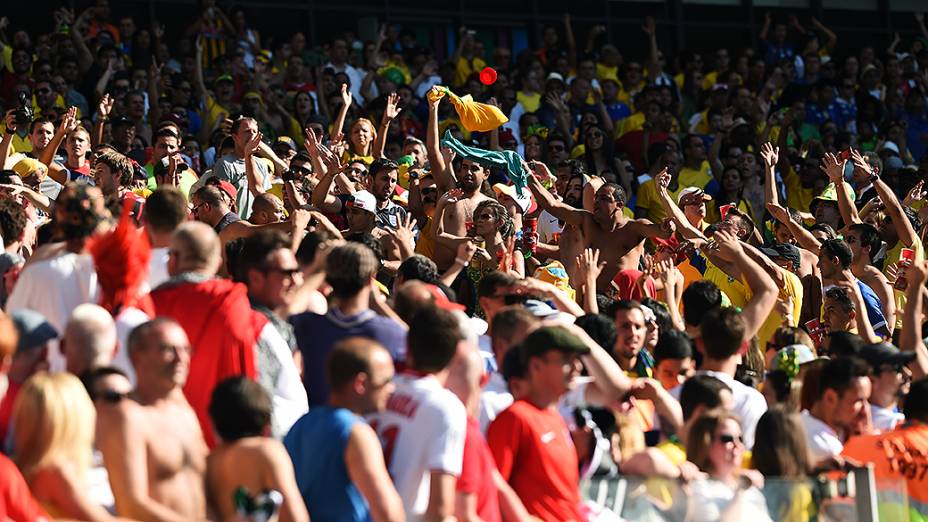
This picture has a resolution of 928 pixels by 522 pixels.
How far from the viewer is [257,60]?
52.1 feet

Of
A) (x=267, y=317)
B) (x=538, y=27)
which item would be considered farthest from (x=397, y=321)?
(x=538, y=27)

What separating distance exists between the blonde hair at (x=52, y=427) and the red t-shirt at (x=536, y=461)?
1.48 meters

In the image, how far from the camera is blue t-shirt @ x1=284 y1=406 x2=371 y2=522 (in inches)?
194

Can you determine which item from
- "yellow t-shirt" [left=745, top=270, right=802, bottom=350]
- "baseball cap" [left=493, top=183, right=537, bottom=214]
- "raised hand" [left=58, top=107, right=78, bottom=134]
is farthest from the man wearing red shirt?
"baseball cap" [left=493, top=183, right=537, bottom=214]

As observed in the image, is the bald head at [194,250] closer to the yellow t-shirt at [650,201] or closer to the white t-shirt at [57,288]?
the white t-shirt at [57,288]

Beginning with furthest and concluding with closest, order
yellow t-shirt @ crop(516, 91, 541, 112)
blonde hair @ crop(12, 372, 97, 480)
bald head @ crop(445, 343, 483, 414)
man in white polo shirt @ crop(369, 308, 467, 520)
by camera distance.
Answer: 1. yellow t-shirt @ crop(516, 91, 541, 112)
2. bald head @ crop(445, 343, 483, 414)
3. man in white polo shirt @ crop(369, 308, 467, 520)
4. blonde hair @ crop(12, 372, 97, 480)

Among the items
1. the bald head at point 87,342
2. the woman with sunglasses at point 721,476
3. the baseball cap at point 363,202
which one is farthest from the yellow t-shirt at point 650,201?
the bald head at point 87,342

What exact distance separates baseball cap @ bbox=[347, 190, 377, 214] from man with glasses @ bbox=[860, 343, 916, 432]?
12.9 ft

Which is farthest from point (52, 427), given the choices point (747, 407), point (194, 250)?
point (747, 407)

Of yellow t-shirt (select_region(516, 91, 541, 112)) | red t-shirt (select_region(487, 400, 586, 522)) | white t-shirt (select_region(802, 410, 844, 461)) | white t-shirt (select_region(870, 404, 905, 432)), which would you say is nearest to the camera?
red t-shirt (select_region(487, 400, 586, 522))

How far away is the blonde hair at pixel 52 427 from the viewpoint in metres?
4.60

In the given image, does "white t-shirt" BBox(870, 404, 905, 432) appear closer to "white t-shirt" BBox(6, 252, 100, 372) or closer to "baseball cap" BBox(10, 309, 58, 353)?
"white t-shirt" BBox(6, 252, 100, 372)

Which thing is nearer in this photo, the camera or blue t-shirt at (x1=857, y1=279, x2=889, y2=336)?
blue t-shirt at (x1=857, y1=279, x2=889, y2=336)

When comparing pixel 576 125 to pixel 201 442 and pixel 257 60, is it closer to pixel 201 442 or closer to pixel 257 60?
pixel 257 60
